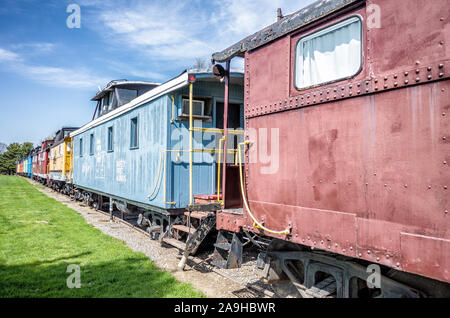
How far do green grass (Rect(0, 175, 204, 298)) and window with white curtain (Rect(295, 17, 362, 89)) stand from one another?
328 cm

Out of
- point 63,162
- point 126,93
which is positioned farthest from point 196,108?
point 63,162

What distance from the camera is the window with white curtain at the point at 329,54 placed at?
3011 mm

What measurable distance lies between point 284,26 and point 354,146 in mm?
1633

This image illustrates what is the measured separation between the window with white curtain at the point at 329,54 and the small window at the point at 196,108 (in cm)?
401

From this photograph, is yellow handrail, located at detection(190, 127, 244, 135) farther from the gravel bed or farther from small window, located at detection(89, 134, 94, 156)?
small window, located at detection(89, 134, 94, 156)

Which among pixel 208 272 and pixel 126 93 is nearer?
pixel 208 272

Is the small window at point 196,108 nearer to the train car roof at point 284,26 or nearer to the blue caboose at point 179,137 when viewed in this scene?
the blue caboose at point 179,137

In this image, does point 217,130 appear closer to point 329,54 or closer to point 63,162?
point 329,54

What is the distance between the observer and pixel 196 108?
7.41 m

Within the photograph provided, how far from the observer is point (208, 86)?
743 centimetres

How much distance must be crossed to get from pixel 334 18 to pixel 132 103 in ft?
22.7

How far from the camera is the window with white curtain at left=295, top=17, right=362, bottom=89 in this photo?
3011mm
